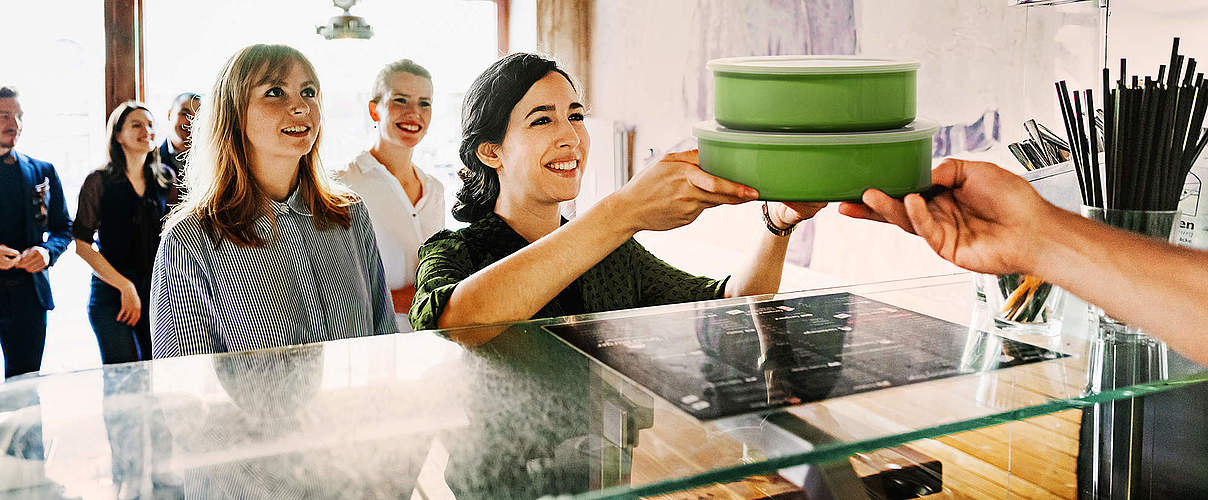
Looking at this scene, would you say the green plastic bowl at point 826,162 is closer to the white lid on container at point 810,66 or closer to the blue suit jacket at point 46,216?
the white lid on container at point 810,66

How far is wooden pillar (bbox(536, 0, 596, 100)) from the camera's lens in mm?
4762

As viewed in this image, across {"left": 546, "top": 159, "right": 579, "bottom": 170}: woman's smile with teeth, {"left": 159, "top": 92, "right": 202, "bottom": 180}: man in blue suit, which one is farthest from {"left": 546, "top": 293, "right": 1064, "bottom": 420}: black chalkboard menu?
{"left": 159, "top": 92, "right": 202, "bottom": 180}: man in blue suit

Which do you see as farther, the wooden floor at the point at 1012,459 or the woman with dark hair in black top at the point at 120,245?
the woman with dark hair in black top at the point at 120,245

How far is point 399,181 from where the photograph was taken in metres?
2.82

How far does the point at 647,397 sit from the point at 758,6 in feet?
8.90

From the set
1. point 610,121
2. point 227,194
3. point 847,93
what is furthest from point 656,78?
point 847,93

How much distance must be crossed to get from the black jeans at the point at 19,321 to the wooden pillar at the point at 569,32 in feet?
8.61

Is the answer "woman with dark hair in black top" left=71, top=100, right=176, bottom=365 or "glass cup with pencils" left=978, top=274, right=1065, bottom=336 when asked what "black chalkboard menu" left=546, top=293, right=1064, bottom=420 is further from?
"woman with dark hair in black top" left=71, top=100, right=176, bottom=365

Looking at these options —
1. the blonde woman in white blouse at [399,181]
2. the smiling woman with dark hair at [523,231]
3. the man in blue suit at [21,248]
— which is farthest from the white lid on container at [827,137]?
the man in blue suit at [21,248]

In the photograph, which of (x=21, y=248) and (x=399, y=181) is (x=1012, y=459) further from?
(x=21, y=248)

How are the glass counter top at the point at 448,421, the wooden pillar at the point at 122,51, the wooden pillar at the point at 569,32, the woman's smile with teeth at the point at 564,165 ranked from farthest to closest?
the wooden pillar at the point at 569,32 < the wooden pillar at the point at 122,51 < the woman's smile with teeth at the point at 564,165 < the glass counter top at the point at 448,421

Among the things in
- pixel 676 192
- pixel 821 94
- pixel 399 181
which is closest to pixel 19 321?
pixel 399 181

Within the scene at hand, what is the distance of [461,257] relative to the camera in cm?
146

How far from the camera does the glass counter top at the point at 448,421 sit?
24.0 inches
